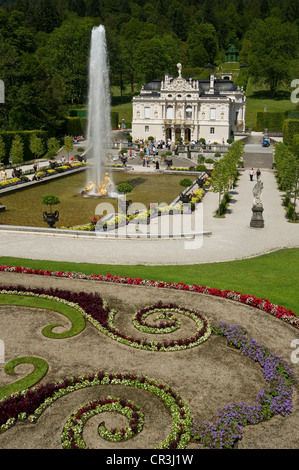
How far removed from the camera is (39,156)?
70312mm

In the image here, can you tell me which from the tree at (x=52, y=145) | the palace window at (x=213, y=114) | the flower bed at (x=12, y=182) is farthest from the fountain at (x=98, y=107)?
the palace window at (x=213, y=114)

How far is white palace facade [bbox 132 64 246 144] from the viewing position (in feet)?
280

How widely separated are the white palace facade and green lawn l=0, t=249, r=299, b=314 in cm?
6567

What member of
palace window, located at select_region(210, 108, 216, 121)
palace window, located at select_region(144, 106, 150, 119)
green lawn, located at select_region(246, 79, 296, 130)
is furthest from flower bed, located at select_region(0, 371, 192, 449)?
green lawn, located at select_region(246, 79, 296, 130)

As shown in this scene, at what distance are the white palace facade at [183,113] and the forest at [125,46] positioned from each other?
17.2 m

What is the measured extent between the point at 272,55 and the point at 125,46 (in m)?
44.6

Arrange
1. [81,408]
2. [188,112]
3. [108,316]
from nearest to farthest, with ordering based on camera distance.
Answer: [81,408] < [108,316] < [188,112]

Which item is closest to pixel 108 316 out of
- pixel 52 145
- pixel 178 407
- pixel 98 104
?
pixel 178 407

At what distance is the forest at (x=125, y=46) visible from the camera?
73.5 m

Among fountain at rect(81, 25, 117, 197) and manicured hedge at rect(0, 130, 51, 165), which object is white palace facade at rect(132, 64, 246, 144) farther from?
fountain at rect(81, 25, 117, 197)

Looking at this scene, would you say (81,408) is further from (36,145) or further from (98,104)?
(36,145)

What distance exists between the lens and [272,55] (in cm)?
12212

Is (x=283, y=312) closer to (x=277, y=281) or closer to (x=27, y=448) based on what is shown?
(x=277, y=281)

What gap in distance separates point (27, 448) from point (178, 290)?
9.77 metres
